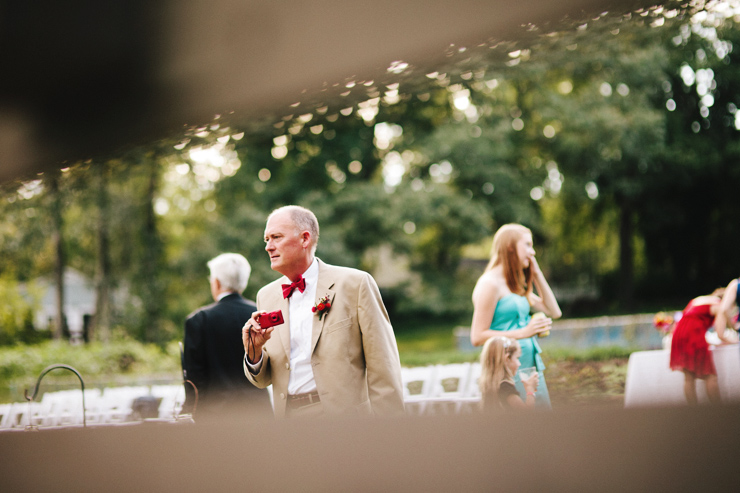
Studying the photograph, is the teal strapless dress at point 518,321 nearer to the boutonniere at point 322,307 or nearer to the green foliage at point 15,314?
the boutonniere at point 322,307

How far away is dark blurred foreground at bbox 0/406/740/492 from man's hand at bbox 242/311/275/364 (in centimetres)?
98

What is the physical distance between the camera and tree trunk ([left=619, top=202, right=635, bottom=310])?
3106cm

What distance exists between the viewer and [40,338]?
19.5m

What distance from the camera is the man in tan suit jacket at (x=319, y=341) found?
2.67 meters

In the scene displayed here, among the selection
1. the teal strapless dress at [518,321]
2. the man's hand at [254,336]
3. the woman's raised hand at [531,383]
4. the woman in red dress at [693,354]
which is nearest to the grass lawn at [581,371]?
the woman in red dress at [693,354]

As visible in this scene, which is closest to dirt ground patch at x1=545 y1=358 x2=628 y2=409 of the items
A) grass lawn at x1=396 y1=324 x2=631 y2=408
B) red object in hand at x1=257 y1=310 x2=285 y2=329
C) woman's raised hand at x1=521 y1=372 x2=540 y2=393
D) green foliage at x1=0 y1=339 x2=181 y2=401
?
grass lawn at x1=396 y1=324 x2=631 y2=408

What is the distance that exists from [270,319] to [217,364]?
1.52 meters

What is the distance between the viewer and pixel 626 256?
3136 cm

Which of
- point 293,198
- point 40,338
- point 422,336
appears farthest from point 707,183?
point 40,338

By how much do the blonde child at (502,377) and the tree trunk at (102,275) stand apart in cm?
1887

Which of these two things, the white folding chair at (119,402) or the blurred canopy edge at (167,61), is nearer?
the blurred canopy edge at (167,61)

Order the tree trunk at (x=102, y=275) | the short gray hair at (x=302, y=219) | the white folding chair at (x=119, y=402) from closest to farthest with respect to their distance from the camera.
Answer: the short gray hair at (x=302, y=219), the white folding chair at (x=119, y=402), the tree trunk at (x=102, y=275)

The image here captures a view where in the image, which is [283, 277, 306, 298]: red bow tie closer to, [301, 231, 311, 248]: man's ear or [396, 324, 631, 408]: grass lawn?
[301, 231, 311, 248]: man's ear

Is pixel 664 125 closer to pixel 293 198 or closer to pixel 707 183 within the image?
pixel 707 183
